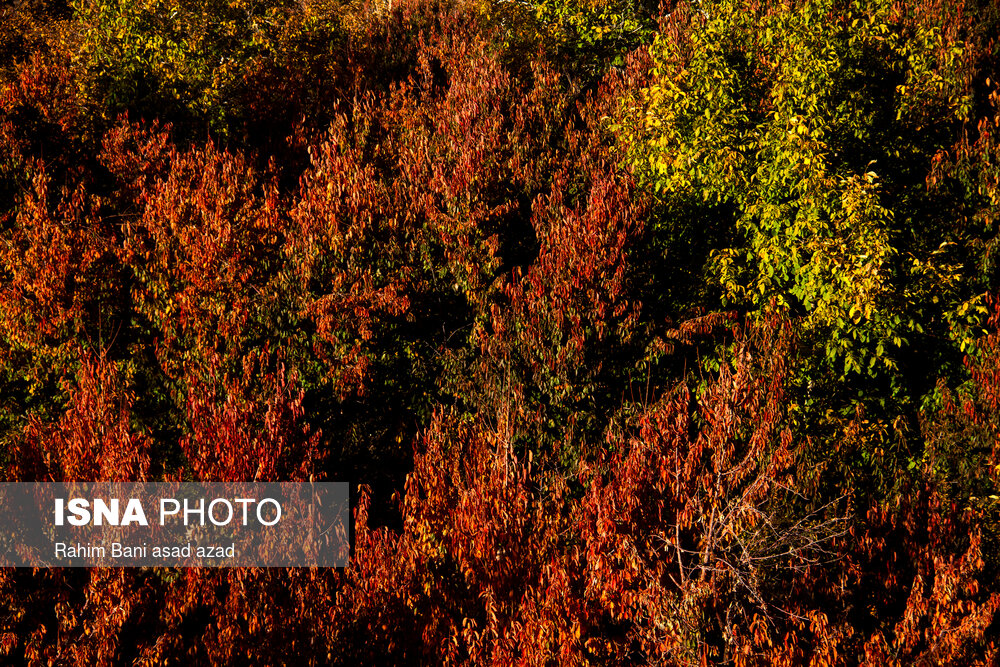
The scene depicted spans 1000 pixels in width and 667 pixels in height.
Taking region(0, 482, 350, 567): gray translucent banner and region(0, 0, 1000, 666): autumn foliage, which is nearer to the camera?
region(0, 482, 350, 567): gray translucent banner

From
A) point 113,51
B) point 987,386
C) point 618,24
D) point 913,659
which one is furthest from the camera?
point 618,24

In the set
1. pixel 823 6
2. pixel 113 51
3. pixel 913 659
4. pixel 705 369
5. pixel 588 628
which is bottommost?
pixel 705 369

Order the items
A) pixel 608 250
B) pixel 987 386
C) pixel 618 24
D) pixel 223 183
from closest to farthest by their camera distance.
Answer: pixel 987 386
pixel 608 250
pixel 223 183
pixel 618 24

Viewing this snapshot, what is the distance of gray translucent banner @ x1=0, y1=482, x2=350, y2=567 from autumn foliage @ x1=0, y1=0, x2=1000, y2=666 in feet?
1.07

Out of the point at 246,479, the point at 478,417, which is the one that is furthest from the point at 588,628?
the point at 478,417

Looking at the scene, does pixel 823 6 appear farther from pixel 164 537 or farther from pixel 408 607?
pixel 164 537

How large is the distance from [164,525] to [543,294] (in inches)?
309

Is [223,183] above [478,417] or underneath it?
above

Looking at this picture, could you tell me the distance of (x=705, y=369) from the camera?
60.0ft

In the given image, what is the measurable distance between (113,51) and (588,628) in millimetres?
20232

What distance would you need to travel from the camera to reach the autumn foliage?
1088 cm

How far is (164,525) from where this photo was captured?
10055mm

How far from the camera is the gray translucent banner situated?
9.53m

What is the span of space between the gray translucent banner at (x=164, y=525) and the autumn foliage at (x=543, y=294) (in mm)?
327
